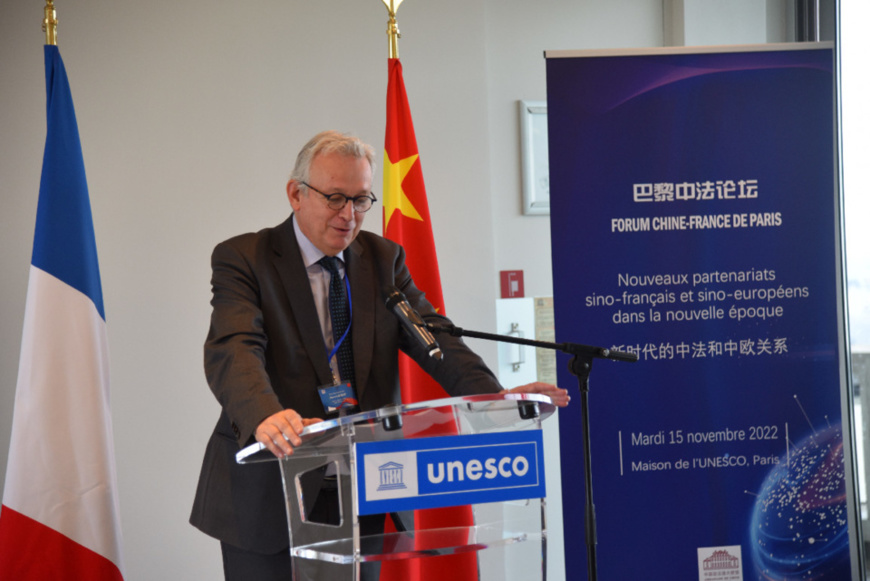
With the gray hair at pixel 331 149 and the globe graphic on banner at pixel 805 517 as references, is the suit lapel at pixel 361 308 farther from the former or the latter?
the globe graphic on banner at pixel 805 517

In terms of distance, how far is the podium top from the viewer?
1.34 m

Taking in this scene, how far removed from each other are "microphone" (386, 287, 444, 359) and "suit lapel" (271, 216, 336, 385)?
307 millimetres

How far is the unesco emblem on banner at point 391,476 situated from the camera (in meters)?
1.36

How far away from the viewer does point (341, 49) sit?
3.66 metres

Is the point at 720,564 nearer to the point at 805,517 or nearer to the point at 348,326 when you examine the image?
the point at 805,517

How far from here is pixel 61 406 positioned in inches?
108

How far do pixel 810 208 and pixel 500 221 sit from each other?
1.51 m

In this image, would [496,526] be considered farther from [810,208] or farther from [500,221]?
[500,221]

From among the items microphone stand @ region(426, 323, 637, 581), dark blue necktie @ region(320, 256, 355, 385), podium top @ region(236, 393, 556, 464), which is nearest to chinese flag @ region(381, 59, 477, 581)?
dark blue necktie @ region(320, 256, 355, 385)

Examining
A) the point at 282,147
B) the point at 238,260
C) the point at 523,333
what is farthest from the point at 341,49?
the point at 238,260

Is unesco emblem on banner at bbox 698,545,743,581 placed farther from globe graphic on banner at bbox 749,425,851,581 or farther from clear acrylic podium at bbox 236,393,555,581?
clear acrylic podium at bbox 236,393,555,581

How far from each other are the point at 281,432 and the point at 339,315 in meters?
0.69

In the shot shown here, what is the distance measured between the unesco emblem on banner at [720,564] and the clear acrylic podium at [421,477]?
168 cm

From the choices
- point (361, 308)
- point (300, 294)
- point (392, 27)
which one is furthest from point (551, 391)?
point (392, 27)
